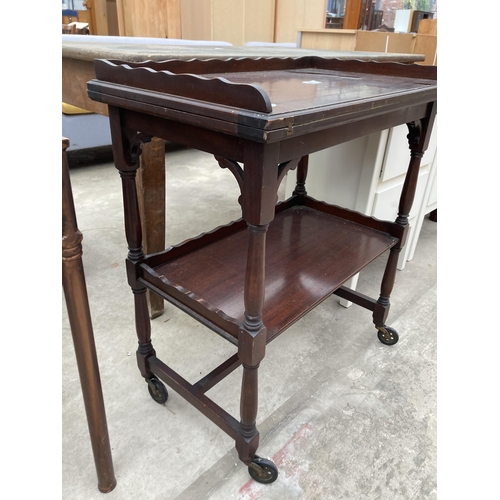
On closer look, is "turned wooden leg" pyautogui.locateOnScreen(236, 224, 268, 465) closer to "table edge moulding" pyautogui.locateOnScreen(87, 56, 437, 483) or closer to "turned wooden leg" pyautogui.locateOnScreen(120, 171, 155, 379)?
"table edge moulding" pyautogui.locateOnScreen(87, 56, 437, 483)

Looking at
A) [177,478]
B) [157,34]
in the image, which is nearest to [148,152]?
[177,478]

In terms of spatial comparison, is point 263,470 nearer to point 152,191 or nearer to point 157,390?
point 157,390

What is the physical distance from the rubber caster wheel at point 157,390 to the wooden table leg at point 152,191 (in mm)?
506

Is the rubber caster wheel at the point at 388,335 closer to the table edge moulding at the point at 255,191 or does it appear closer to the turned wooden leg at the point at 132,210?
the table edge moulding at the point at 255,191

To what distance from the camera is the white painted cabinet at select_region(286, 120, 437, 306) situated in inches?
64.3

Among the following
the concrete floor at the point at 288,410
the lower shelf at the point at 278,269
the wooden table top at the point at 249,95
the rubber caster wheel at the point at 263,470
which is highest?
the wooden table top at the point at 249,95

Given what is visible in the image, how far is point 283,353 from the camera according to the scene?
1.60 metres

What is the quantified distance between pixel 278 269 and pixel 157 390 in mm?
560

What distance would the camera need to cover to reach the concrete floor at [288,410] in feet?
3.71

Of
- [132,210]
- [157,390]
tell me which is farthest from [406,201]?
[157,390]

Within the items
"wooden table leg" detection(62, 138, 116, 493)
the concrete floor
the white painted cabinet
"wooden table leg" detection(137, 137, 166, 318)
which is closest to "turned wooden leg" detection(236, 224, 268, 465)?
the concrete floor

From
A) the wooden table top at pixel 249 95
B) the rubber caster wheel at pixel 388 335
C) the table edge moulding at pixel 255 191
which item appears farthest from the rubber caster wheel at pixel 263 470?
the wooden table top at pixel 249 95

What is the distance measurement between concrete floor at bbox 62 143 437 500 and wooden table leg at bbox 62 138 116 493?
0.11 m

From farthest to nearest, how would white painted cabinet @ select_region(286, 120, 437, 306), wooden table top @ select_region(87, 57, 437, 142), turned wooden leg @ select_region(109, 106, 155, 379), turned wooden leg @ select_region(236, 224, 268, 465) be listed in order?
white painted cabinet @ select_region(286, 120, 437, 306), turned wooden leg @ select_region(109, 106, 155, 379), turned wooden leg @ select_region(236, 224, 268, 465), wooden table top @ select_region(87, 57, 437, 142)
